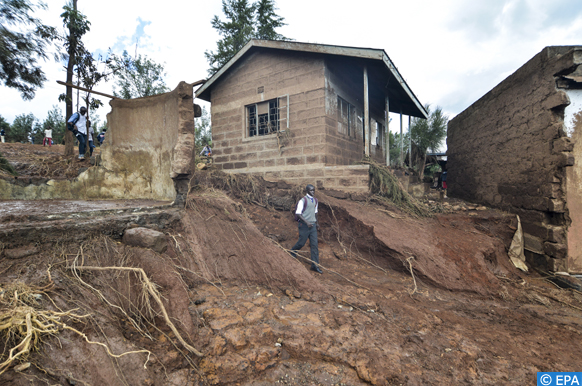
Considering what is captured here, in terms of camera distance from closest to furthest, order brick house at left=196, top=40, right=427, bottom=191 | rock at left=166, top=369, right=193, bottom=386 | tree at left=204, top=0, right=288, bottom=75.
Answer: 1. rock at left=166, top=369, right=193, bottom=386
2. brick house at left=196, top=40, right=427, bottom=191
3. tree at left=204, top=0, right=288, bottom=75

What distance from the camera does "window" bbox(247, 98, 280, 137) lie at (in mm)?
8664

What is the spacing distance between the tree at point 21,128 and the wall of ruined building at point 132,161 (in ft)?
73.6

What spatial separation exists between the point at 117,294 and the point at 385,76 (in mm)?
9014

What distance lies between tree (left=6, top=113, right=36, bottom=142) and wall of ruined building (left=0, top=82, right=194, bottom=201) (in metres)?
22.4

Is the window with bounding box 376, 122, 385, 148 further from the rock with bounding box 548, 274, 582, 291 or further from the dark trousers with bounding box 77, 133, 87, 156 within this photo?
the dark trousers with bounding box 77, 133, 87, 156

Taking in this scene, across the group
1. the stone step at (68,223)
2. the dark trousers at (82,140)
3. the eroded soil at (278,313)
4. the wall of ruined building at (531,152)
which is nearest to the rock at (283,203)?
the eroded soil at (278,313)

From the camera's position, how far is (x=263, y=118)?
8.95 m

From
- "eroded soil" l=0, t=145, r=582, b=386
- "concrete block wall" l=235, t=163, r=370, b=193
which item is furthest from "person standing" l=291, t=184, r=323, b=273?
"concrete block wall" l=235, t=163, r=370, b=193

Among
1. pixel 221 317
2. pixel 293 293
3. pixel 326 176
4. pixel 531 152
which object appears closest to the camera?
pixel 221 317

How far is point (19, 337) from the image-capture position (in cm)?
207

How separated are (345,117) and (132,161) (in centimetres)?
637

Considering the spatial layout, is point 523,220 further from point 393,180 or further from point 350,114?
point 350,114

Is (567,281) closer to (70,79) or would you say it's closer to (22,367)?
(22,367)

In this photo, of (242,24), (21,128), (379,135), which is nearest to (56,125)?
(21,128)
